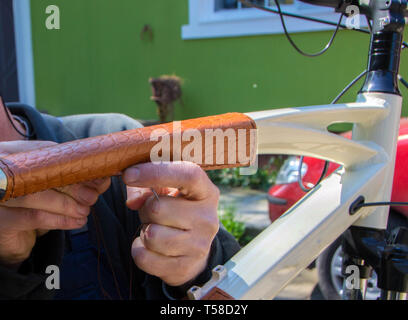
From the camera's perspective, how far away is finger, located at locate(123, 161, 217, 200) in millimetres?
581

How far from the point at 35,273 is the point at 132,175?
0.45m

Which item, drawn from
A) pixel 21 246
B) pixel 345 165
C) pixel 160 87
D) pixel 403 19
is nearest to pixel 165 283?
pixel 21 246

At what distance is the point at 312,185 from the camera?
81.0 inches

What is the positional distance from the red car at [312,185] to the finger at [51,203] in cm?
102

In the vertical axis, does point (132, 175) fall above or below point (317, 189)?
above

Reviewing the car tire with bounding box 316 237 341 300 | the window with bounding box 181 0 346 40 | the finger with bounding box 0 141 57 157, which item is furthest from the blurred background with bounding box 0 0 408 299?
the finger with bounding box 0 141 57 157

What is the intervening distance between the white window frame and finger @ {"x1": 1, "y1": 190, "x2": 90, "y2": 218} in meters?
5.12

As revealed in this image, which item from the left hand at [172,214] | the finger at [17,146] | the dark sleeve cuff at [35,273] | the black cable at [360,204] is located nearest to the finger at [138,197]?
the left hand at [172,214]

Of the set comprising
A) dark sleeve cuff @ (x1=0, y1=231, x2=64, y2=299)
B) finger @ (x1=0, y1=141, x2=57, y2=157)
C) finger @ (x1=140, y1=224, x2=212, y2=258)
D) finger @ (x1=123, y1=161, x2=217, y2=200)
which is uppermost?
finger @ (x1=0, y1=141, x2=57, y2=157)

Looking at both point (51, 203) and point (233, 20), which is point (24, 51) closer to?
point (233, 20)

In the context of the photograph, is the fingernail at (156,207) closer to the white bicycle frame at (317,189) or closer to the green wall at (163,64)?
the white bicycle frame at (317,189)

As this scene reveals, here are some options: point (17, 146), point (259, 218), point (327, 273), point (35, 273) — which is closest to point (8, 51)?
point (259, 218)

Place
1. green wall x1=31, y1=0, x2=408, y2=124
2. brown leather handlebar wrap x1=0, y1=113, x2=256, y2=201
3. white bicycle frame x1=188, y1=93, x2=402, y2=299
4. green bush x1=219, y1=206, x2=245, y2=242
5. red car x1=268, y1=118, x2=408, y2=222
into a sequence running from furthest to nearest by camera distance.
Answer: green wall x1=31, y1=0, x2=408, y2=124
green bush x1=219, y1=206, x2=245, y2=242
red car x1=268, y1=118, x2=408, y2=222
white bicycle frame x1=188, y1=93, x2=402, y2=299
brown leather handlebar wrap x1=0, y1=113, x2=256, y2=201

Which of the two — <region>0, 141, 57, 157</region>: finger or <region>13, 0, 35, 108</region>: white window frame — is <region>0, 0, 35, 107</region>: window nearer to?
<region>13, 0, 35, 108</region>: white window frame
